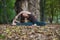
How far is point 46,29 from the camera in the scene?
7148mm

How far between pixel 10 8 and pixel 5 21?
0.70m

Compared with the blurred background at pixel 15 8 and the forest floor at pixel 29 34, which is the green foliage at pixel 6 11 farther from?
Answer: the forest floor at pixel 29 34

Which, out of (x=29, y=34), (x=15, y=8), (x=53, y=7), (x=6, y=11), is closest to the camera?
(x=29, y=34)

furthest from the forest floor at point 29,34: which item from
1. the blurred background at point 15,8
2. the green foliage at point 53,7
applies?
the green foliage at point 53,7

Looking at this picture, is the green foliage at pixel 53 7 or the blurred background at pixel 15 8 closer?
the blurred background at pixel 15 8

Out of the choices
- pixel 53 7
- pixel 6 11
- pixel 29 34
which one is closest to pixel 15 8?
pixel 6 11

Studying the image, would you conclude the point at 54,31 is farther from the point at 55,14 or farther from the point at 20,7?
the point at 55,14

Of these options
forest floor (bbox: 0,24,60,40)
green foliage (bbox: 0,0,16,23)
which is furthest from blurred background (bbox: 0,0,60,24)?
forest floor (bbox: 0,24,60,40)

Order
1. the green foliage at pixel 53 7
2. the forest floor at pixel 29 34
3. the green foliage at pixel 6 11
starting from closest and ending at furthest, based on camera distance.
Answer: the forest floor at pixel 29 34, the green foliage at pixel 6 11, the green foliage at pixel 53 7

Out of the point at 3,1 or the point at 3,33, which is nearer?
the point at 3,33

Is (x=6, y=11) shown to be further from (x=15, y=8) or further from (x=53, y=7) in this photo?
(x=53, y=7)

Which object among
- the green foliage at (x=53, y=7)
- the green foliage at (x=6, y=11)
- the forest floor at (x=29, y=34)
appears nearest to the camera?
the forest floor at (x=29, y=34)

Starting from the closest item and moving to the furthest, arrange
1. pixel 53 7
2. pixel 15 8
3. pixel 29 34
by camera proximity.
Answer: pixel 29 34 < pixel 15 8 < pixel 53 7

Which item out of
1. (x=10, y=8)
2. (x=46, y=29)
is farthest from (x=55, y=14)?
(x=46, y=29)
